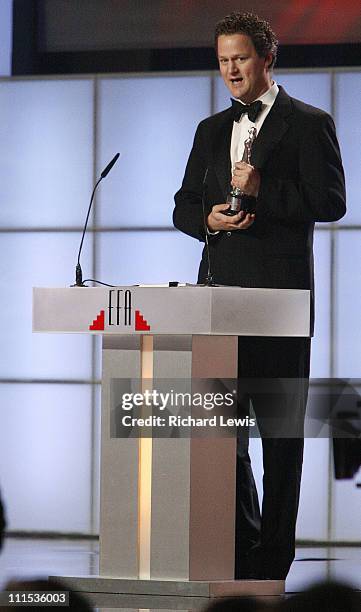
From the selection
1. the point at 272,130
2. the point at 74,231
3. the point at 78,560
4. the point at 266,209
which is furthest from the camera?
the point at 74,231

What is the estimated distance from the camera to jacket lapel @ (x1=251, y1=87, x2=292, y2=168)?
383 centimetres

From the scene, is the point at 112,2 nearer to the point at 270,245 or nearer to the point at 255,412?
the point at 270,245

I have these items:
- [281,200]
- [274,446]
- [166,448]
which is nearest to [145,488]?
[166,448]

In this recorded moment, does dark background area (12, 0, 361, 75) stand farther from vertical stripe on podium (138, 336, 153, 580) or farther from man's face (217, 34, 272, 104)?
vertical stripe on podium (138, 336, 153, 580)

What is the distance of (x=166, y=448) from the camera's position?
335 cm

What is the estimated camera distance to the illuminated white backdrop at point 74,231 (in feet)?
19.4

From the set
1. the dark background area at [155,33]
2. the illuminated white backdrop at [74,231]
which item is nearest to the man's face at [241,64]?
the dark background area at [155,33]

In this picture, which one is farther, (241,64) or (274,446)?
(241,64)

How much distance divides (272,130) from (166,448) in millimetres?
1123

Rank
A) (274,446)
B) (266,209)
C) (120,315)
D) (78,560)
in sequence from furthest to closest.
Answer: (78,560)
(266,209)
(274,446)
(120,315)

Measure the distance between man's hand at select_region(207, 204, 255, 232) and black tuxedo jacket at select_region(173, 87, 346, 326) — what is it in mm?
63

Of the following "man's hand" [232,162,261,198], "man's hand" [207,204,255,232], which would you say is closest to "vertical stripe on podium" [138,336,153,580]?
"man's hand" [207,204,255,232]

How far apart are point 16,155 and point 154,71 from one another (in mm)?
792

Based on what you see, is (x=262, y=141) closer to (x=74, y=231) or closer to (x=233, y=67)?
(x=233, y=67)
